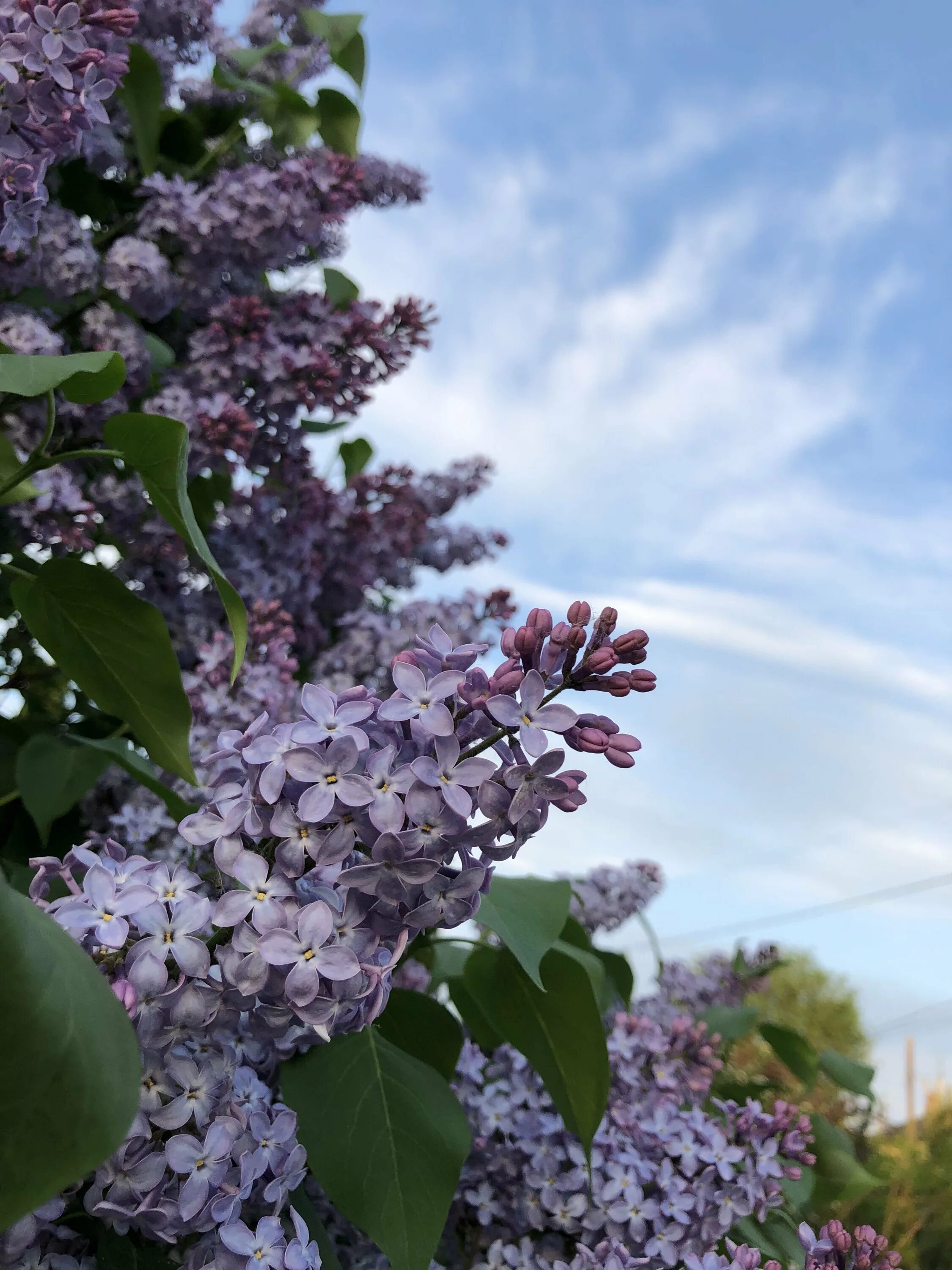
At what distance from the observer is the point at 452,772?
0.42m

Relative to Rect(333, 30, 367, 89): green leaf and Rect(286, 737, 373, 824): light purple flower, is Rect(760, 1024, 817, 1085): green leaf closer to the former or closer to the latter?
Rect(286, 737, 373, 824): light purple flower

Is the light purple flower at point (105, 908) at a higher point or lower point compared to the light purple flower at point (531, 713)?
lower

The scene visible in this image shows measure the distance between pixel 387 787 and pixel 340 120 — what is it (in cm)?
96

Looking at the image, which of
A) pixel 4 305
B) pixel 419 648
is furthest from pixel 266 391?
pixel 419 648

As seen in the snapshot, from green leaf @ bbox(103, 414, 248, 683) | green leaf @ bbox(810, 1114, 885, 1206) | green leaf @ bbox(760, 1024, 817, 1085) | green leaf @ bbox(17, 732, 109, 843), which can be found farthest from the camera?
green leaf @ bbox(760, 1024, 817, 1085)

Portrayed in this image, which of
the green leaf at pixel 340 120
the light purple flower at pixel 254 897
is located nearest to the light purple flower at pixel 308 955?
the light purple flower at pixel 254 897

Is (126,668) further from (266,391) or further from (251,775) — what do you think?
(266,391)

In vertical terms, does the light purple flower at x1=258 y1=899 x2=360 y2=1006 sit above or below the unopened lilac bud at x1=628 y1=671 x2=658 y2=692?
below

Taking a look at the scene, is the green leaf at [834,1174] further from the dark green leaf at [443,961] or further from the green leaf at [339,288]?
the green leaf at [339,288]

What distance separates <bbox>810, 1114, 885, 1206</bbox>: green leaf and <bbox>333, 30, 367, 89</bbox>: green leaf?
1103 mm

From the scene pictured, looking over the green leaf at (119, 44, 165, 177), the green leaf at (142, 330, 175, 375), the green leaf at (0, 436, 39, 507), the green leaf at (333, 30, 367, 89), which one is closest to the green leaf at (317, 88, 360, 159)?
the green leaf at (333, 30, 367, 89)

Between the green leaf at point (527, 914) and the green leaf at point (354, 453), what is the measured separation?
804 millimetres

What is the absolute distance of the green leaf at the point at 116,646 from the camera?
626 mm

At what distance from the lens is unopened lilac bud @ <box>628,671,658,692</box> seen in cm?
44
